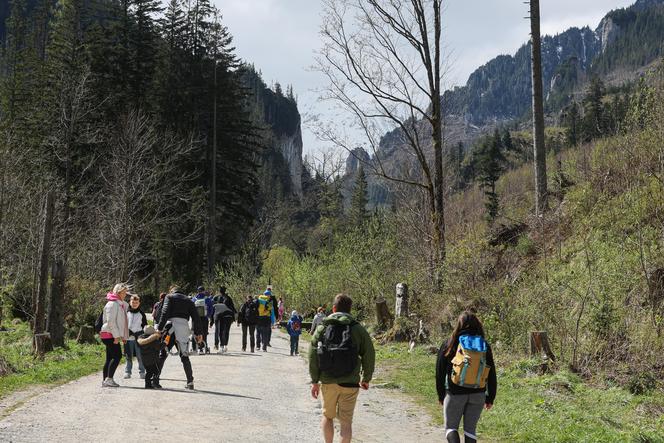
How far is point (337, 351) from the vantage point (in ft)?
21.4

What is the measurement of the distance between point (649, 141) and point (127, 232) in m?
22.3

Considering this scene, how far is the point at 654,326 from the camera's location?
11.8m

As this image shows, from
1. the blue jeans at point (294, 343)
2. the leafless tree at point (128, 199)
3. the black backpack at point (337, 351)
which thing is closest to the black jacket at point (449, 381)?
the black backpack at point (337, 351)

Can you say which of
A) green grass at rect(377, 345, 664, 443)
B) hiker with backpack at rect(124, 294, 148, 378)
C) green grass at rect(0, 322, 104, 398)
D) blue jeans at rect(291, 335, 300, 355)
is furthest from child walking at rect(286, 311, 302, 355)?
hiker with backpack at rect(124, 294, 148, 378)

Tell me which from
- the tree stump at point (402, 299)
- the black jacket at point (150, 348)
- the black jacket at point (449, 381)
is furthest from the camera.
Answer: the tree stump at point (402, 299)

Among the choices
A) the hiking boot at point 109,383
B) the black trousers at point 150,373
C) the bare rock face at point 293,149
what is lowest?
the hiking boot at point 109,383

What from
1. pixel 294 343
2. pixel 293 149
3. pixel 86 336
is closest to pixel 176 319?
pixel 294 343

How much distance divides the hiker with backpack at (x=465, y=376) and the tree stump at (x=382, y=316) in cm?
1584

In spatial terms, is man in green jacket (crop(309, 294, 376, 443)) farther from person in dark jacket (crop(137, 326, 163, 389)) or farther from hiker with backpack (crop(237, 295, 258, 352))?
hiker with backpack (crop(237, 295, 258, 352))

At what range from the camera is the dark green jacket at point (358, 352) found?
21.7ft

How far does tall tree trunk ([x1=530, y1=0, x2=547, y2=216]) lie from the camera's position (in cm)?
1961

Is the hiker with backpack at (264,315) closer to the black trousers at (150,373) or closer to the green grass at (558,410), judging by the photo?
the green grass at (558,410)

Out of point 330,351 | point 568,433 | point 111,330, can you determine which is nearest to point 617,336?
point 568,433

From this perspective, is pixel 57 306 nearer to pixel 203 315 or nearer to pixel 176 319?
pixel 203 315
